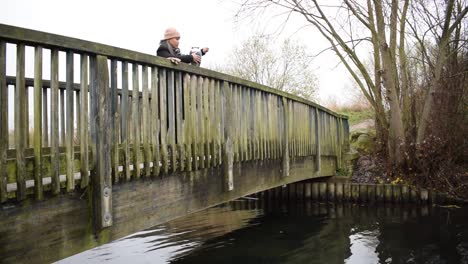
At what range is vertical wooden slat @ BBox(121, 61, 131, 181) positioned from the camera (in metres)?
3.89

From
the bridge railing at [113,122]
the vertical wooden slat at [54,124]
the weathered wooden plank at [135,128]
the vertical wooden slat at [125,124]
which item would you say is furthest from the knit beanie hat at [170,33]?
the vertical wooden slat at [54,124]

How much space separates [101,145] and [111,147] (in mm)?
180

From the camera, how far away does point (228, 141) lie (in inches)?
228

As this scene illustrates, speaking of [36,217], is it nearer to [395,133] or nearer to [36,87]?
[36,87]

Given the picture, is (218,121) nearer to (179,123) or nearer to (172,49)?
(179,123)

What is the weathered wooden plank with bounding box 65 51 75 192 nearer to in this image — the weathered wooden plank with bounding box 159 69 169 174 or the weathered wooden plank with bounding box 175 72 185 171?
the weathered wooden plank with bounding box 159 69 169 174

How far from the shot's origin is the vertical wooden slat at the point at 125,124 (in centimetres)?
389

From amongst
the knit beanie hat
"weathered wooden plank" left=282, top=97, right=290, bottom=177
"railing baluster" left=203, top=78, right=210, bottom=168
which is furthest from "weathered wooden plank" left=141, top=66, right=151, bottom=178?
"weathered wooden plank" left=282, top=97, right=290, bottom=177

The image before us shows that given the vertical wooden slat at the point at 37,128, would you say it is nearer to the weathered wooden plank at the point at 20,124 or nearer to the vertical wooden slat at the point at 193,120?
the weathered wooden plank at the point at 20,124

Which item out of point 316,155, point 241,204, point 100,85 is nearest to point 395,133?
point 316,155

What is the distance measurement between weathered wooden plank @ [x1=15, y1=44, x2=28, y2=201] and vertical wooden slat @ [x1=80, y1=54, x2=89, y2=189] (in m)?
0.56

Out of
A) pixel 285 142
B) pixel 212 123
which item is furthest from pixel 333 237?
pixel 212 123

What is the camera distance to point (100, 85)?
141 inches

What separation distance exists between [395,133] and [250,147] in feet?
24.1
